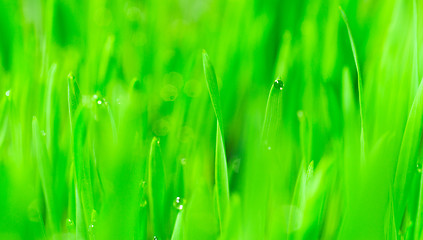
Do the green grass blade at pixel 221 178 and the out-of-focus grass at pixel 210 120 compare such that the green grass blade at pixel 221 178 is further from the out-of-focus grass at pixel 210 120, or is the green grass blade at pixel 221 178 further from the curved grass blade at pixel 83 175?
the curved grass blade at pixel 83 175

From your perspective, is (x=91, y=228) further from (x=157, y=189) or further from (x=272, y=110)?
(x=272, y=110)

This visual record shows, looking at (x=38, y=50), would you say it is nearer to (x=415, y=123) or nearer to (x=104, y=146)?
(x=104, y=146)

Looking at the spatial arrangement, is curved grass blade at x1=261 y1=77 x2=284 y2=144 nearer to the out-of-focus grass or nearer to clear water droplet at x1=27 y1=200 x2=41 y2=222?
the out-of-focus grass

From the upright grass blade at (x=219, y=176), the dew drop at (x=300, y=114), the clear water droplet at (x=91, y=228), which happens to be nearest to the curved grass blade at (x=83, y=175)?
the clear water droplet at (x=91, y=228)

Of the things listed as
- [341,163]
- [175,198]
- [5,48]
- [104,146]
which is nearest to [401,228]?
[341,163]

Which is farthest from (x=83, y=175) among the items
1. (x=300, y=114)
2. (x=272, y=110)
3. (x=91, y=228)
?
(x=300, y=114)

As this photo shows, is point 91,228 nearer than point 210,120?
Yes

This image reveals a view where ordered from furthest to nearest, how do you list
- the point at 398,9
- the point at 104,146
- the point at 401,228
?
the point at 398,9
the point at 401,228
the point at 104,146
